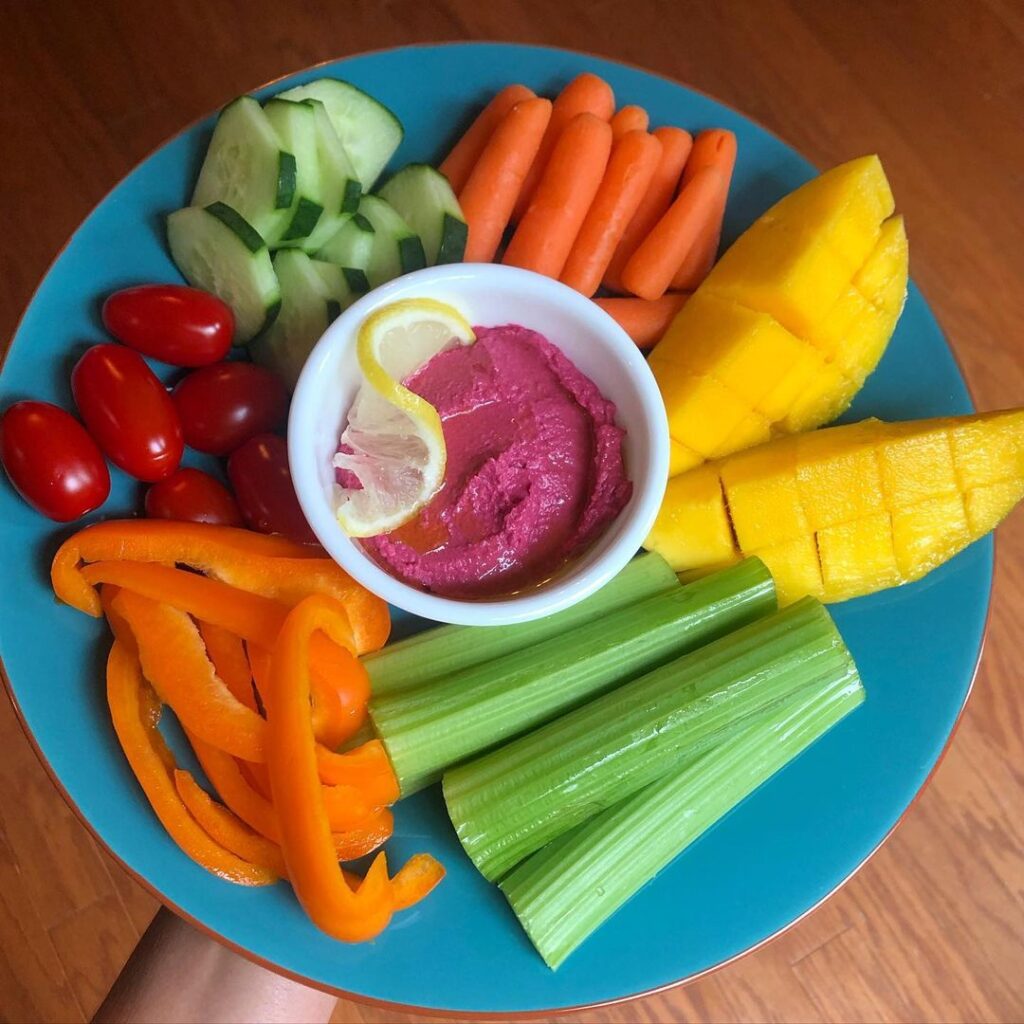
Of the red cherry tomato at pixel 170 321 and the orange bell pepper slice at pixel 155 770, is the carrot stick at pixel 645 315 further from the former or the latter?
the orange bell pepper slice at pixel 155 770

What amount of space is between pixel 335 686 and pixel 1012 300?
171 cm

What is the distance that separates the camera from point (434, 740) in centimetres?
147

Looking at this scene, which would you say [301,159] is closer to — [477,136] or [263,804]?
[477,136]

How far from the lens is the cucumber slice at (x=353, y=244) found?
5.39 feet

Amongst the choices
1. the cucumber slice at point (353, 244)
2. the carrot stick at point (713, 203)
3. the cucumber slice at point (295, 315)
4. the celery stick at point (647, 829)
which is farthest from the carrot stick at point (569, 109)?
the celery stick at point (647, 829)

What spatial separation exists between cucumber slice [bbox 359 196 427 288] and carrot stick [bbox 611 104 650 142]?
44 centimetres

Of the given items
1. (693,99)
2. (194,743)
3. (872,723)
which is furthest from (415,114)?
(872,723)

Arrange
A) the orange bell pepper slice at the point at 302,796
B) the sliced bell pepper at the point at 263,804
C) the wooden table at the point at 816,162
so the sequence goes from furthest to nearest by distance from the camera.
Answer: the wooden table at the point at 816,162
the sliced bell pepper at the point at 263,804
the orange bell pepper slice at the point at 302,796

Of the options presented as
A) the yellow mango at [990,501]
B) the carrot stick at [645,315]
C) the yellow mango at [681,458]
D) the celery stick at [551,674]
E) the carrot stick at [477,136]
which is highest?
the carrot stick at [477,136]

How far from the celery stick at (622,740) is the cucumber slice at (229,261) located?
82cm

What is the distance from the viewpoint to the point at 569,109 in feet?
5.87

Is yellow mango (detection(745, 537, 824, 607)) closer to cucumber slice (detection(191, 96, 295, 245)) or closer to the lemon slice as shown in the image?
the lemon slice

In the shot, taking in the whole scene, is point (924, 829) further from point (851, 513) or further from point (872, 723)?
point (851, 513)

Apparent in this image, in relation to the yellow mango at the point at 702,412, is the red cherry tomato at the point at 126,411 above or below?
above
